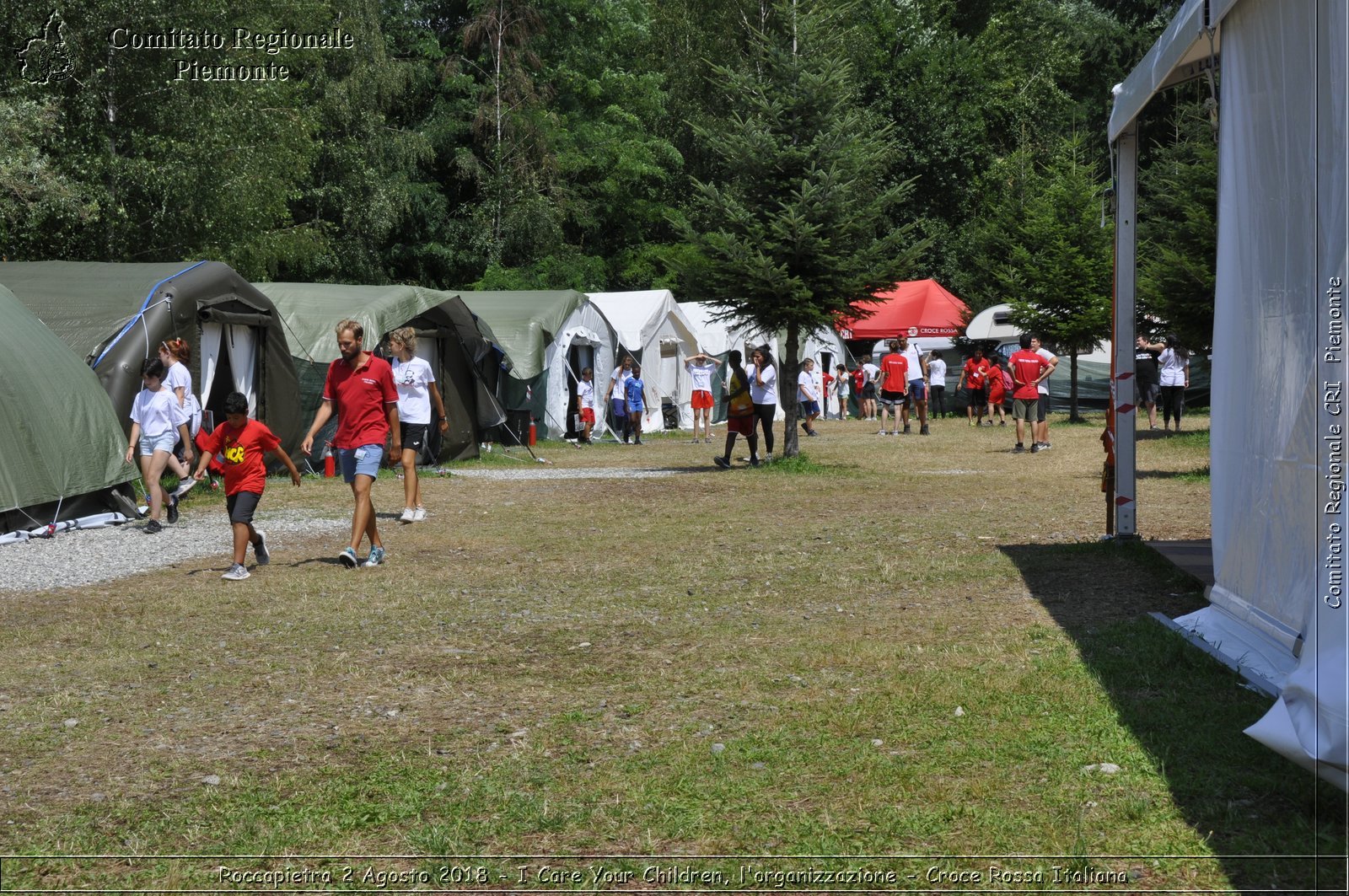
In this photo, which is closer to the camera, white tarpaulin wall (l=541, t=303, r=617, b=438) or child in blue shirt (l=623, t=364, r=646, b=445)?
white tarpaulin wall (l=541, t=303, r=617, b=438)

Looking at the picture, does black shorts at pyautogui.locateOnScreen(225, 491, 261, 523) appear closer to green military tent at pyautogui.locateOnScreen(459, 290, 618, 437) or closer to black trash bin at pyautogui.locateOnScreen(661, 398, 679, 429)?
green military tent at pyautogui.locateOnScreen(459, 290, 618, 437)

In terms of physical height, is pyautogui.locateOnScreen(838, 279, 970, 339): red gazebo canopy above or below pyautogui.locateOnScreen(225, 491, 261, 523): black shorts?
above

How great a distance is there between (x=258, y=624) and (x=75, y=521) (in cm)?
635

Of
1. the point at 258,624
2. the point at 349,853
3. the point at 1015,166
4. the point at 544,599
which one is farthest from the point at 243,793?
the point at 1015,166

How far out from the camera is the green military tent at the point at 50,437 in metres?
12.6

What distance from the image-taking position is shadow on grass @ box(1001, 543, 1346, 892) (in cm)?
382

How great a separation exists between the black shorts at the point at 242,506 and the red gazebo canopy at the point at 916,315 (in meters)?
34.0

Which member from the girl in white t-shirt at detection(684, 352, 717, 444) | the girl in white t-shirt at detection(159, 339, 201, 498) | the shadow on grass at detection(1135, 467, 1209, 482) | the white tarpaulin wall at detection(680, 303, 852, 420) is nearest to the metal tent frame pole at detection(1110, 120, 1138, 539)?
the shadow on grass at detection(1135, 467, 1209, 482)

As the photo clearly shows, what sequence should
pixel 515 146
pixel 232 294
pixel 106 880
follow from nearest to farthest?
pixel 106 880, pixel 232 294, pixel 515 146

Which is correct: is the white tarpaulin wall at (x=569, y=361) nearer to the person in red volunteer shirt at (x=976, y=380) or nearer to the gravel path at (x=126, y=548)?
the person in red volunteer shirt at (x=976, y=380)

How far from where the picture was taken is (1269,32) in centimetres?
601

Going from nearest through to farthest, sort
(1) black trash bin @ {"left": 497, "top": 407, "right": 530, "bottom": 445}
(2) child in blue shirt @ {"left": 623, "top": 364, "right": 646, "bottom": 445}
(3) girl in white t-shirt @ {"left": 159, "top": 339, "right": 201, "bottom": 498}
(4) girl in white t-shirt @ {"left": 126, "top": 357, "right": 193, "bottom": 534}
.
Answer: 1. (4) girl in white t-shirt @ {"left": 126, "top": 357, "right": 193, "bottom": 534}
2. (3) girl in white t-shirt @ {"left": 159, "top": 339, "right": 201, "bottom": 498}
3. (1) black trash bin @ {"left": 497, "top": 407, "right": 530, "bottom": 445}
4. (2) child in blue shirt @ {"left": 623, "top": 364, "right": 646, "bottom": 445}

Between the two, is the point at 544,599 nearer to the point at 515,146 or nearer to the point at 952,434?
the point at 952,434

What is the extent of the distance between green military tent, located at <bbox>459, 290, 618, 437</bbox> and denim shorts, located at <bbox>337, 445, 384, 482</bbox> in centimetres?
1449
